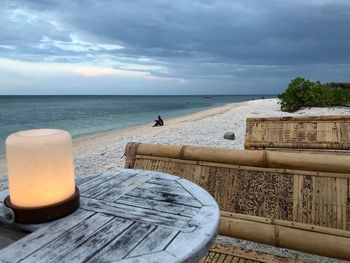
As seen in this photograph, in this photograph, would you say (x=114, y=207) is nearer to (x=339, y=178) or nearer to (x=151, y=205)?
(x=151, y=205)

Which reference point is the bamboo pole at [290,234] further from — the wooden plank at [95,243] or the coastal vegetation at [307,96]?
the coastal vegetation at [307,96]

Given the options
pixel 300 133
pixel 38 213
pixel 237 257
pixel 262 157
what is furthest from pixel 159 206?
pixel 300 133

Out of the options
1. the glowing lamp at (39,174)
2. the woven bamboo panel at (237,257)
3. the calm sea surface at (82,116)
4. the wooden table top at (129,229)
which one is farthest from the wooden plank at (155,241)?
the calm sea surface at (82,116)

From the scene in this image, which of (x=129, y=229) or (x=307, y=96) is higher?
(x=307, y=96)

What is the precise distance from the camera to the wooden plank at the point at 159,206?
1.58m

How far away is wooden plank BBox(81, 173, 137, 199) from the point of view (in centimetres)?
186

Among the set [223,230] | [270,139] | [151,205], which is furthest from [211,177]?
[151,205]

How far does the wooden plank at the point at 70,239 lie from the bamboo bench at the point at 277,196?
1237 mm

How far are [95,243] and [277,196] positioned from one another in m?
2.11

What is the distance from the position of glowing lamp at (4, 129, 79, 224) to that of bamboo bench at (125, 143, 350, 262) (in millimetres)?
1429

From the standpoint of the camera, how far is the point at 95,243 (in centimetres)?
129

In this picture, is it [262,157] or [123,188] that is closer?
[123,188]

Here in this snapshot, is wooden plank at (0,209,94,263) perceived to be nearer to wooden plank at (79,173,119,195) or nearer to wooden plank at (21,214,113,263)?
wooden plank at (21,214,113,263)

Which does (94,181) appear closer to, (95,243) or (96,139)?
(95,243)
